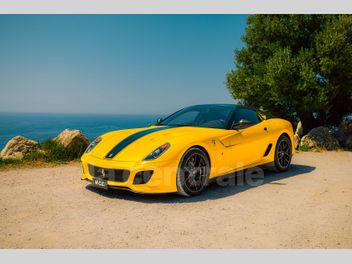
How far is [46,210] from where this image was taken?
5047mm

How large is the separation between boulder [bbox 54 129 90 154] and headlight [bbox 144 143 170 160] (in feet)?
15.6

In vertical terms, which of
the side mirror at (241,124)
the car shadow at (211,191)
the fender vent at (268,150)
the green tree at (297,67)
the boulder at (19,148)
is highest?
the green tree at (297,67)

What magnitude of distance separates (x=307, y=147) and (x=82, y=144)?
747 centimetres

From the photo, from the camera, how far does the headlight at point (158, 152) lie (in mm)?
5316

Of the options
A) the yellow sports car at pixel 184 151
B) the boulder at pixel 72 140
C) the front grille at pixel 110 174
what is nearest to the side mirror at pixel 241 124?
the yellow sports car at pixel 184 151

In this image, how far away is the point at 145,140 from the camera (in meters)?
5.81

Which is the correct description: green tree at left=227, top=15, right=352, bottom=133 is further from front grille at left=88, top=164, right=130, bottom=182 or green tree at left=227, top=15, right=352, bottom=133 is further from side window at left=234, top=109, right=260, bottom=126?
front grille at left=88, top=164, right=130, bottom=182

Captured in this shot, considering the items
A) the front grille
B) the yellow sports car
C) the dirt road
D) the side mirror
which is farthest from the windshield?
the front grille

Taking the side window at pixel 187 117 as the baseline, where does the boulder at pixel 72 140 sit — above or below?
below

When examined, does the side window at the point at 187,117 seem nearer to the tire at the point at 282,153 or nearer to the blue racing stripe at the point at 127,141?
the blue racing stripe at the point at 127,141

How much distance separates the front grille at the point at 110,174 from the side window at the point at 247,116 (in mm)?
2416

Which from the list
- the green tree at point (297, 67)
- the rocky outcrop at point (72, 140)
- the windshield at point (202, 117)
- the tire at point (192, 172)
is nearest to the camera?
the tire at point (192, 172)

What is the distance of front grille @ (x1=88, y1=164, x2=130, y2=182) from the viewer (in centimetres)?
530

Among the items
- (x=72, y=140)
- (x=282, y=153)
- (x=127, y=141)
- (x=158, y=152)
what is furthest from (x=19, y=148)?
(x=282, y=153)
